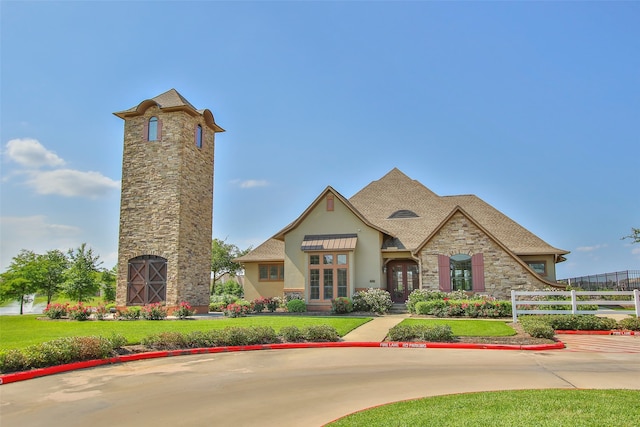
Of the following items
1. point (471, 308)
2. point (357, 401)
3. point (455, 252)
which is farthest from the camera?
point (455, 252)

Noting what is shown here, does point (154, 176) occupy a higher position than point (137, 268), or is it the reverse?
point (154, 176)

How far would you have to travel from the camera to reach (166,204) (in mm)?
26109

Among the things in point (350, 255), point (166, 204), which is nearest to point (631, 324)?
point (350, 255)

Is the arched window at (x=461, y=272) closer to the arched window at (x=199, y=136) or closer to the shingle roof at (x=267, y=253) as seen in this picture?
the shingle roof at (x=267, y=253)

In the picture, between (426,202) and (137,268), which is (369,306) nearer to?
(426,202)

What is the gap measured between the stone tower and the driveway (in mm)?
14598

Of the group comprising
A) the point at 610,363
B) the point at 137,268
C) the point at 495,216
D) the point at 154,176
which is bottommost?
the point at 610,363

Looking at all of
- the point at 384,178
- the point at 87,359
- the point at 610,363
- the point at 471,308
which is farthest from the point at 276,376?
the point at 384,178

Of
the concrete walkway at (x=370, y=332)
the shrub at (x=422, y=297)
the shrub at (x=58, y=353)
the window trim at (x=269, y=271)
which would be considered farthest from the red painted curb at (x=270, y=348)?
the window trim at (x=269, y=271)

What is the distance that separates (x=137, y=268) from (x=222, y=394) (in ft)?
65.7

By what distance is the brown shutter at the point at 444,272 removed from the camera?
81.0ft

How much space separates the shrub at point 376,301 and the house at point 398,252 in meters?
1.36

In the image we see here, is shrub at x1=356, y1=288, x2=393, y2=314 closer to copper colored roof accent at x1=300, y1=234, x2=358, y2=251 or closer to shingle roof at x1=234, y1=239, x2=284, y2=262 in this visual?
copper colored roof accent at x1=300, y1=234, x2=358, y2=251

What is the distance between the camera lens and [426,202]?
31.7m
